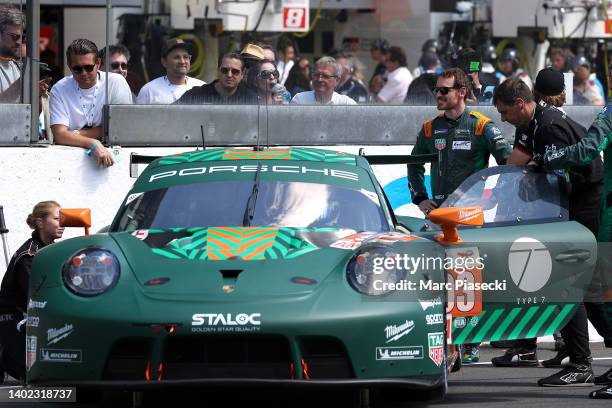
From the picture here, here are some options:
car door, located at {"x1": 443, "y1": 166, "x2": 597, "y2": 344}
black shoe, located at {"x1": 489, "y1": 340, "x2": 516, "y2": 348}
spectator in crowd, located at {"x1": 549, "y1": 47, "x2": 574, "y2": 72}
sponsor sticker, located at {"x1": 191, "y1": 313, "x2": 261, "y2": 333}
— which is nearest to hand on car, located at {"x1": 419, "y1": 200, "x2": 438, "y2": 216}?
black shoe, located at {"x1": 489, "y1": 340, "x2": 516, "y2": 348}

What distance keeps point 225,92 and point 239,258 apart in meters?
4.92

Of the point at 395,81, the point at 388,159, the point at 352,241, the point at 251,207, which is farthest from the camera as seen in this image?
the point at 395,81

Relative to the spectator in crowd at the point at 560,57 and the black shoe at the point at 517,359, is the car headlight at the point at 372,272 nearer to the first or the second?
the black shoe at the point at 517,359

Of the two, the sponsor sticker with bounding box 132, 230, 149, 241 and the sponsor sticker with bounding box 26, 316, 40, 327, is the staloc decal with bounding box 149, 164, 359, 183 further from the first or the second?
the sponsor sticker with bounding box 26, 316, 40, 327

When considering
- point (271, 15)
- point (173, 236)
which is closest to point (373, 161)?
point (173, 236)

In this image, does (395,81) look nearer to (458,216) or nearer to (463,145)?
(463,145)

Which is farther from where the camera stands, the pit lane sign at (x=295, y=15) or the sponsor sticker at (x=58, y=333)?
the pit lane sign at (x=295, y=15)

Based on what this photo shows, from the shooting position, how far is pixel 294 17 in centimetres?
1714

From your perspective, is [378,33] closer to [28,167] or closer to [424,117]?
[424,117]

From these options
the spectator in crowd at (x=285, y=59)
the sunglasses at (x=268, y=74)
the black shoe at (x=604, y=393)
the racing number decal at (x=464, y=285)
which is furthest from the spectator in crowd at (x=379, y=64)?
the black shoe at (x=604, y=393)

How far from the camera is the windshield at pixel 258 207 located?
281 inches

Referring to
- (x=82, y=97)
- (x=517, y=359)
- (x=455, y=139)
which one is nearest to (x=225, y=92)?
(x=82, y=97)

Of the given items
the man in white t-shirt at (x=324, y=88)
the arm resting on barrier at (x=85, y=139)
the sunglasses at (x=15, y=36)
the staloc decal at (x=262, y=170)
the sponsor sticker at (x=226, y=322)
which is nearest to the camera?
the sponsor sticker at (x=226, y=322)

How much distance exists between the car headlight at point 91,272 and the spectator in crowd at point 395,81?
551cm
